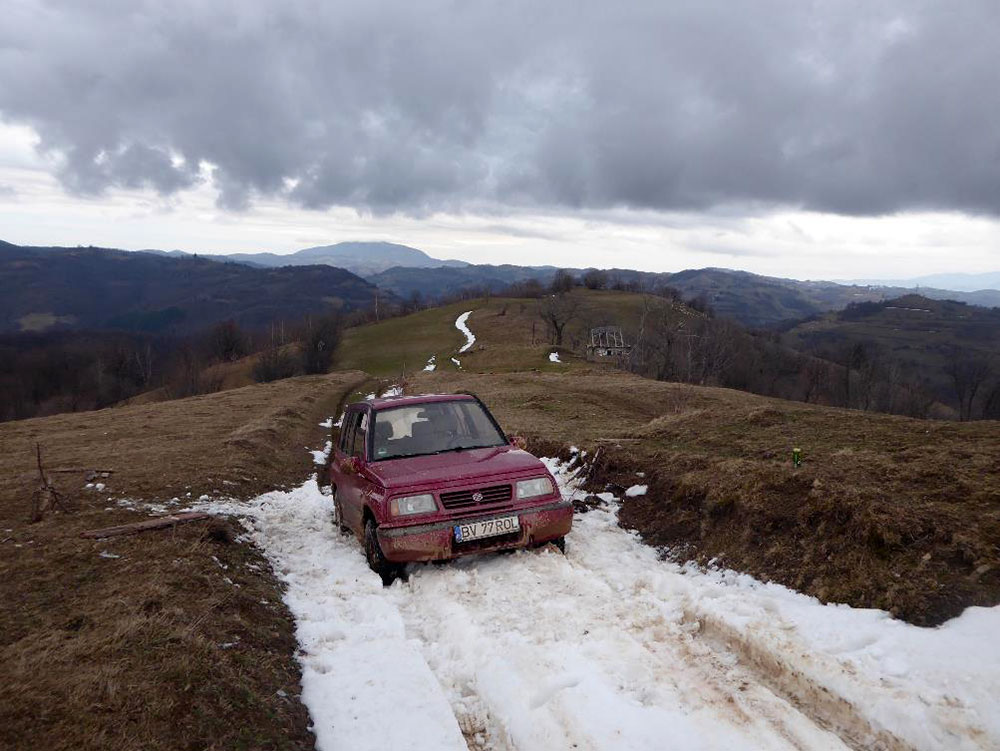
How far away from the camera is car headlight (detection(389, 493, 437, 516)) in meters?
6.84

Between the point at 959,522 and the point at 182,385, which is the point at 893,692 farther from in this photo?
Answer: the point at 182,385

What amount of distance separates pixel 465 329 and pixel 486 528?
9208 centimetres

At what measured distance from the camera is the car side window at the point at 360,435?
332 inches

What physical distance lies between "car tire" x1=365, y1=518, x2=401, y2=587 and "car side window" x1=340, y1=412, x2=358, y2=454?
1.98 metres

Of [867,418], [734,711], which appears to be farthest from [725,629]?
[867,418]

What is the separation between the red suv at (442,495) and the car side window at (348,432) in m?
0.74

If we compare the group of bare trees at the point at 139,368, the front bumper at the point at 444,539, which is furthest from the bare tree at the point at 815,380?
the front bumper at the point at 444,539

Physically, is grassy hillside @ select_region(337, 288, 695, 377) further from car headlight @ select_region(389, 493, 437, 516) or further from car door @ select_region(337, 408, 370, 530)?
car headlight @ select_region(389, 493, 437, 516)

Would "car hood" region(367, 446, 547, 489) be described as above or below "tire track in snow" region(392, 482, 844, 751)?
above

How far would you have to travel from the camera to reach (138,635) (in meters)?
5.06

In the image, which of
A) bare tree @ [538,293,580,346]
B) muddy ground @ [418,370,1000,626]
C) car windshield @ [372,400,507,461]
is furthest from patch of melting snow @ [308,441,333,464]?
bare tree @ [538,293,580,346]

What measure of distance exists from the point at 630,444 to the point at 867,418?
4334mm

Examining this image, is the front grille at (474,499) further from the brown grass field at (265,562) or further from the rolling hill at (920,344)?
the rolling hill at (920,344)

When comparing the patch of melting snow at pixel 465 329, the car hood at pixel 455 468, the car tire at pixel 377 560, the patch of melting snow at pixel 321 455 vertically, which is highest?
the car hood at pixel 455 468
